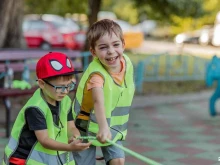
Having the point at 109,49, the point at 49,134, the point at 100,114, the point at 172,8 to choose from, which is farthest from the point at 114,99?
the point at 172,8

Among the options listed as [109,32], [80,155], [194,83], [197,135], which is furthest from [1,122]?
[194,83]

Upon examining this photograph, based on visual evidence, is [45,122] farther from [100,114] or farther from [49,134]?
[100,114]

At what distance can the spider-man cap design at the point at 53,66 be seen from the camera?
3021mm

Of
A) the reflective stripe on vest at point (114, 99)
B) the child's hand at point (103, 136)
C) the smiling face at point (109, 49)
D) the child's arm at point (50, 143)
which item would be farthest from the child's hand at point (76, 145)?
the smiling face at point (109, 49)

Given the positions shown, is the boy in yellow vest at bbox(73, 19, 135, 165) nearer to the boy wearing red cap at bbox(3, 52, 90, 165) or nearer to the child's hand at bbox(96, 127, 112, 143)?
the child's hand at bbox(96, 127, 112, 143)

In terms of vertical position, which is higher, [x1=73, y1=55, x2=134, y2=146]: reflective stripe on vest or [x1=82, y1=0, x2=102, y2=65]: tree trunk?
[x1=82, y1=0, x2=102, y2=65]: tree trunk

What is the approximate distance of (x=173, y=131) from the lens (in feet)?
22.6

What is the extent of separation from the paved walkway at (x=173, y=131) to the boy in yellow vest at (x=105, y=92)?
1.61m

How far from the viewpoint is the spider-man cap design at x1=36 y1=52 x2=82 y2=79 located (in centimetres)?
302

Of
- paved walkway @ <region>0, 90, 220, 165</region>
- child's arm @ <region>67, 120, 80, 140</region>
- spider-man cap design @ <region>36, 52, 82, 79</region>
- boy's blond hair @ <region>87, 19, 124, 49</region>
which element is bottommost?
paved walkway @ <region>0, 90, 220, 165</region>

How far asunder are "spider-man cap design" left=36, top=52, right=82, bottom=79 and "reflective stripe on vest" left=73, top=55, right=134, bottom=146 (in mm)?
411

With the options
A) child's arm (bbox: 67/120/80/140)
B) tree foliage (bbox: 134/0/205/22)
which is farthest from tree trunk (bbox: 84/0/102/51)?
child's arm (bbox: 67/120/80/140)

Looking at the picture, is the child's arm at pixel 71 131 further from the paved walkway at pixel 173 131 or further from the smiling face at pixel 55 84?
the paved walkway at pixel 173 131

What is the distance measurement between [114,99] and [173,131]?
355cm
